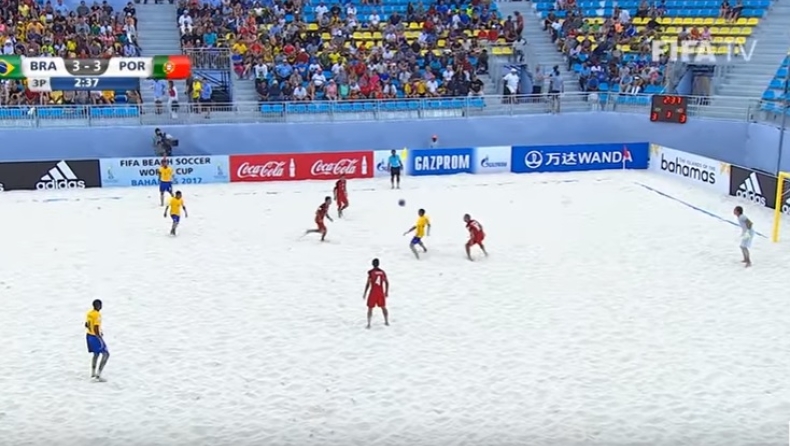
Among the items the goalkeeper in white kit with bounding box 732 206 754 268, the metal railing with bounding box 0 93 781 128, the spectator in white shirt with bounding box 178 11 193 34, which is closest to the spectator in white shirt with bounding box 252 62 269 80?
the metal railing with bounding box 0 93 781 128

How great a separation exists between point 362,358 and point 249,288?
419 centimetres

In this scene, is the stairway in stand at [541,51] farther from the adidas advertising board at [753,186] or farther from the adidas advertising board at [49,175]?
the adidas advertising board at [49,175]

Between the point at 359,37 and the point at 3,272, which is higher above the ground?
the point at 359,37

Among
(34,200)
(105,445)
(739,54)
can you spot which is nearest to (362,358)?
(105,445)

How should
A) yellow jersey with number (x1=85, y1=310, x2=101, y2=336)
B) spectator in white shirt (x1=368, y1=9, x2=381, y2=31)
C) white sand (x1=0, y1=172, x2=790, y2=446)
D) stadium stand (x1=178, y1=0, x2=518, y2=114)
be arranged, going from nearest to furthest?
white sand (x1=0, y1=172, x2=790, y2=446) → yellow jersey with number (x1=85, y1=310, x2=101, y2=336) → stadium stand (x1=178, y1=0, x2=518, y2=114) → spectator in white shirt (x1=368, y1=9, x2=381, y2=31)

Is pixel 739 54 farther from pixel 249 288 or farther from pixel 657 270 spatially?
pixel 249 288

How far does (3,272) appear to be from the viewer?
1798cm

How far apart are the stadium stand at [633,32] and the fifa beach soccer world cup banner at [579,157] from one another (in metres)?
2.26

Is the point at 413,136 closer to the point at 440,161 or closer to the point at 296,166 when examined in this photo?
the point at 440,161

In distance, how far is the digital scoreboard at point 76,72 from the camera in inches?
1093

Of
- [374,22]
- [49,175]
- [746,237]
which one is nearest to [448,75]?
[374,22]

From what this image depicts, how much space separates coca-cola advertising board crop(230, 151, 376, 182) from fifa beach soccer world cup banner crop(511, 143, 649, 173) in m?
5.09

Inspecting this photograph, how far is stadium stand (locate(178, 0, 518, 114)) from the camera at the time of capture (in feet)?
99.3

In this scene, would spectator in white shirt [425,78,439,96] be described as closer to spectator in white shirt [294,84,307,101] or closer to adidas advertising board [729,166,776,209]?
spectator in white shirt [294,84,307,101]
